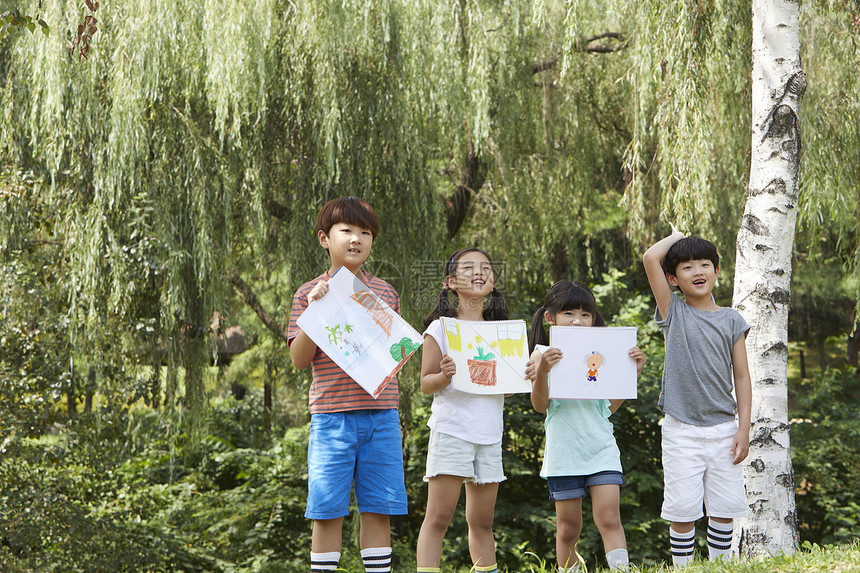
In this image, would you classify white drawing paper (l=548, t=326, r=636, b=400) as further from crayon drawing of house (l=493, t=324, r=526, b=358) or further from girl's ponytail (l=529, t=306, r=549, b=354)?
girl's ponytail (l=529, t=306, r=549, b=354)

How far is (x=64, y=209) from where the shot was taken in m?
5.61

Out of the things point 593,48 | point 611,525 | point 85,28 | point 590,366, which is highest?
point 593,48

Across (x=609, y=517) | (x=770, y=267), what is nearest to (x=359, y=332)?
(x=609, y=517)

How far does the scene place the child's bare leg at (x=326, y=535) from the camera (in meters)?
2.83

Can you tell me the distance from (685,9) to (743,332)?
7.50 feet

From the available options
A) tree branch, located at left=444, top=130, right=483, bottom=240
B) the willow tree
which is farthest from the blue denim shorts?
tree branch, located at left=444, top=130, right=483, bottom=240

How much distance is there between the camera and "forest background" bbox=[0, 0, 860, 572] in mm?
5207

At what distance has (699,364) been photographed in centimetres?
312

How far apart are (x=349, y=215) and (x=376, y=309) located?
0.40 m

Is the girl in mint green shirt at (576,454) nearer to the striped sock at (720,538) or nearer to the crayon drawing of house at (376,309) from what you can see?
the striped sock at (720,538)

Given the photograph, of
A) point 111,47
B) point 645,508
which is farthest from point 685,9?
point 645,508

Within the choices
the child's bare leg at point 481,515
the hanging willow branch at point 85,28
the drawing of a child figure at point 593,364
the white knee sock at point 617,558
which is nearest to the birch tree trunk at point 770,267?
the white knee sock at point 617,558

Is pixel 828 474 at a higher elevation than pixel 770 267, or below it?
below

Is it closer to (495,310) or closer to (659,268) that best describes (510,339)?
(495,310)
